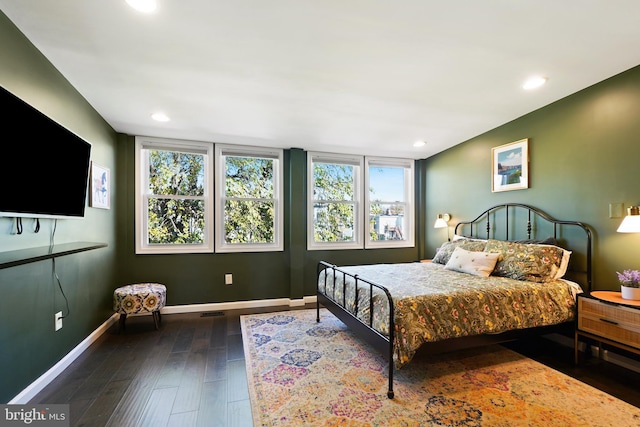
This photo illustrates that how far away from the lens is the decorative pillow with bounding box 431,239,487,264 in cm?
339

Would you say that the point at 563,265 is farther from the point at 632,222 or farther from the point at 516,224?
the point at 516,224

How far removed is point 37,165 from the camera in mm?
1860

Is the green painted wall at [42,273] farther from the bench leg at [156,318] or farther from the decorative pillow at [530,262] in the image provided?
the decorative pillow at [530,262]

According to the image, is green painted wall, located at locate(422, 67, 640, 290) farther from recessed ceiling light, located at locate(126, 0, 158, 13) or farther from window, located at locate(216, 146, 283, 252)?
recessed ceiling light, located at locate(126, 0, 158, 13)

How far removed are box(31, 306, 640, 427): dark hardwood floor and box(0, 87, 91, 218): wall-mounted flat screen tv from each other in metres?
1.29

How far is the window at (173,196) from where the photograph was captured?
3.88m

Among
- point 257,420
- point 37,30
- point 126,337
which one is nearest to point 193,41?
point 37,30

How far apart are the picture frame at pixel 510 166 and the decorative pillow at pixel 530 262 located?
0.84 m

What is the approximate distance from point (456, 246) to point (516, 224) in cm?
70

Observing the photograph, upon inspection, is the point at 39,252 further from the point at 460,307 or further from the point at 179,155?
the point at 460,307

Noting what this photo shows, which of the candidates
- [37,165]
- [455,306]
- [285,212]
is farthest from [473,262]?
[37,165]

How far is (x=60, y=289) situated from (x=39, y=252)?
68 cm

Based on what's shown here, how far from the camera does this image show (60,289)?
2.38m

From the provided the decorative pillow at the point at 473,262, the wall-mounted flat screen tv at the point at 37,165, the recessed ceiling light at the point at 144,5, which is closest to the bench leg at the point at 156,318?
the wall-mounted flat screen tv at the point at 37,165
